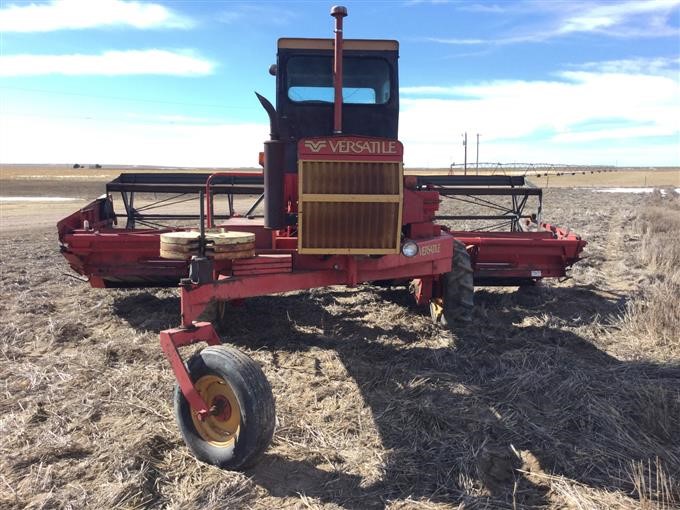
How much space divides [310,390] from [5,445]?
6.76 ft

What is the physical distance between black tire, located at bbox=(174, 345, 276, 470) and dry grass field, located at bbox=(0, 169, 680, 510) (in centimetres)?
11

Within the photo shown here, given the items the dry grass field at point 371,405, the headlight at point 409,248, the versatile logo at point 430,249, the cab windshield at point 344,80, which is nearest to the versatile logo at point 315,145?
the headlight at point 409,248

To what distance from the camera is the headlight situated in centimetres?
467

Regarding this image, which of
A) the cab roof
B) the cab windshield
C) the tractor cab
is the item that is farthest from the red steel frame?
the cab roof

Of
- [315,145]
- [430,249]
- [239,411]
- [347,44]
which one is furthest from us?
[347,44]

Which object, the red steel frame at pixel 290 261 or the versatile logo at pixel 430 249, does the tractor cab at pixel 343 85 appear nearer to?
the red steel frame at pixel 290 261

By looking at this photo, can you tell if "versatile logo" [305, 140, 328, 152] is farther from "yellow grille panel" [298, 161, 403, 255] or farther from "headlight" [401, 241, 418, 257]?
"headlight" [401, 241, 418, 257]

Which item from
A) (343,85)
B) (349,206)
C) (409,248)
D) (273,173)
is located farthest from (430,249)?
(343,85)

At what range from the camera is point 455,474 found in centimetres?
330

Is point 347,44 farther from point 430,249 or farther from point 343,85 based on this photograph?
point 430,249

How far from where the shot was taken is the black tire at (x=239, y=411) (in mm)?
3201

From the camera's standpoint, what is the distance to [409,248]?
470cm

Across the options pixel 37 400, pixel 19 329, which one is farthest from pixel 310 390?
pixel 19 329

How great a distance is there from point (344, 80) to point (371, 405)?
3316 millimetres
